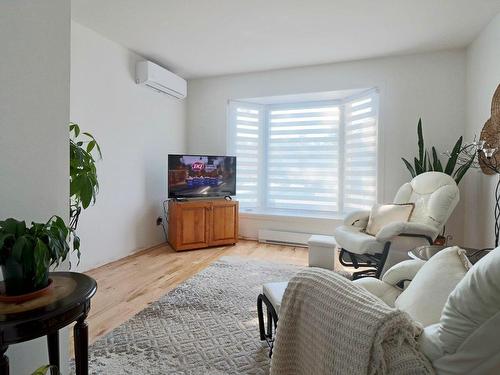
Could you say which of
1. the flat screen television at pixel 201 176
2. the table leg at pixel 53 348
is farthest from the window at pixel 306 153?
the table leg at pixel 53 348

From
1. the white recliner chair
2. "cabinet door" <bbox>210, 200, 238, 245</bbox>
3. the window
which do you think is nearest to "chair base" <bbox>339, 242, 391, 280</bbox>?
the white recliner chair

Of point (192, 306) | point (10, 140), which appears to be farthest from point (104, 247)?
point (10, 140)

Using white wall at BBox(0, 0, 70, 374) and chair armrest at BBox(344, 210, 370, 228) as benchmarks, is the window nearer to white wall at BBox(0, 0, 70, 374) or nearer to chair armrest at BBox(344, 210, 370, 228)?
chair armrest at BBox(344, 210, 370, 228)

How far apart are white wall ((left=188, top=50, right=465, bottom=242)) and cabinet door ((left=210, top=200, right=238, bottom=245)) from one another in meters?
0.55

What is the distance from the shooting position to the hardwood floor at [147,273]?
218 centimetres

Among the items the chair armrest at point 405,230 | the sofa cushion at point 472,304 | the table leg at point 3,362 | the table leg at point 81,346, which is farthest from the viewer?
the chair armrest at point 405,230

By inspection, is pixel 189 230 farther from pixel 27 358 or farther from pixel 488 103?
pixel 488 103

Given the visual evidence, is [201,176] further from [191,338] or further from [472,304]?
[472,304]

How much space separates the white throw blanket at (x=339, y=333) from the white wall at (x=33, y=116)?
1.18 m

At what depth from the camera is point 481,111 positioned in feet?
9.76

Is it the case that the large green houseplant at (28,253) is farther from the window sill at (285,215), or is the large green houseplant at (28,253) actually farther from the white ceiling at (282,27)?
the window sill at (285,215)

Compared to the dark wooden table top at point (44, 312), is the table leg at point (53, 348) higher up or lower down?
lower down

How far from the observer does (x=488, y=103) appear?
2812 mm

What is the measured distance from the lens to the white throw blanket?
2.33 ft
